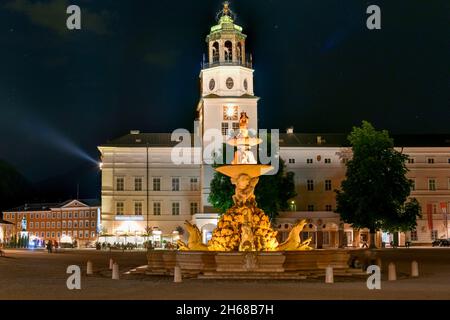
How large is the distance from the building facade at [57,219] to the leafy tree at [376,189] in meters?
61.5

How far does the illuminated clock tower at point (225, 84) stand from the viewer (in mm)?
70812

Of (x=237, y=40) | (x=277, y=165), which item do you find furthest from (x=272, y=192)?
(x=237, y=40)

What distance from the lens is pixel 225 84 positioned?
7169cm

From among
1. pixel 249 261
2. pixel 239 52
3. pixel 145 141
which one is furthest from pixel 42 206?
pixel 249 261

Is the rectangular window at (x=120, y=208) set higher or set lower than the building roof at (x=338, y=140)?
lower

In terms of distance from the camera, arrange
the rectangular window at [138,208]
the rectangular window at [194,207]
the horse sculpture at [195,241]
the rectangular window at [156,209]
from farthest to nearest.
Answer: the rectangular window at [194,207] → the rectangular window at [156,209] → the rectangular window at [138,208] → the horse sculpture at [195,241]

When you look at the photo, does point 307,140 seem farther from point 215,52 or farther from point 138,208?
point 138,208

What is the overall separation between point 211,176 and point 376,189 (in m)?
19.7

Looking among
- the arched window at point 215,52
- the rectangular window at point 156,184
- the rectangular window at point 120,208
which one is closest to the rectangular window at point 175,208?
the rectangular window at point 156,184

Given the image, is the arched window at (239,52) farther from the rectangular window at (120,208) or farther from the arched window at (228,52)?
the rectangular window at (120,208)

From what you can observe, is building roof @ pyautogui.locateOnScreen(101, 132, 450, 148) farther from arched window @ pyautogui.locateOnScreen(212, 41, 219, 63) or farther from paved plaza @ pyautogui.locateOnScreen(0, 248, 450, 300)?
paved plaza @ pyautogui.locateOnScreen(0, 248, 450, 300)

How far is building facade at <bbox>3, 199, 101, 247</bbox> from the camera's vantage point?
11638 centimetres

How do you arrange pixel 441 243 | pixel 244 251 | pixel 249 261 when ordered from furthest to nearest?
pixel 441 243
pixel 244 251
pixel 249 261

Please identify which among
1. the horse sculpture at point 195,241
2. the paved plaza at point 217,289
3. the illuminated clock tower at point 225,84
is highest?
the illuminated clock tower at point 225,84
